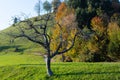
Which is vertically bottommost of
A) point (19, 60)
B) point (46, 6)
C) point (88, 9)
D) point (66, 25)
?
point (19, 60)

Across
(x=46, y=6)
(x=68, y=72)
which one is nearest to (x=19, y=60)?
(x=68, y=72)

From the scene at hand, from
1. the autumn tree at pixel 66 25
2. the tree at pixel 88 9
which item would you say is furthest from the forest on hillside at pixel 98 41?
the autumn tree at pixel 66 25

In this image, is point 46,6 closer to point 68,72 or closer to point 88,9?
point 88,9

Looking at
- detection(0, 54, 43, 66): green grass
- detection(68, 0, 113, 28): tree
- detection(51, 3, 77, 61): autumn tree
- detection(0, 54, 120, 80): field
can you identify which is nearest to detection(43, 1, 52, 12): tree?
detection(68, 0, 113, 28): tree

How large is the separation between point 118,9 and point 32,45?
1650 inches

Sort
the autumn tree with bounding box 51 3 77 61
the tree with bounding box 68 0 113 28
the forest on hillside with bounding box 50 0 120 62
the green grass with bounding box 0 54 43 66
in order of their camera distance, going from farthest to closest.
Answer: the tree with bounding box 68 0 113 28
the green grass with bounding box 0 54 43 66
the forest on hillside with bounding box 50 0 120 62
the autumn tree with bounding box 51 3 77 61

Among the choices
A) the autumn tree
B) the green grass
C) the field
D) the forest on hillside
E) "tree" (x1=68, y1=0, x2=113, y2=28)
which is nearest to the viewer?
the field

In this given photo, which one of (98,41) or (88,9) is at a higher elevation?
(88,9)

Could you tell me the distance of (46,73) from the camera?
1638 inches

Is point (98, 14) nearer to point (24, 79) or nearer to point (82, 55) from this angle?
point (82, 55)

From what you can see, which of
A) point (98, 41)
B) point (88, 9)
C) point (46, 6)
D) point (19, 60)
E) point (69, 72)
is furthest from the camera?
point (46, 6)

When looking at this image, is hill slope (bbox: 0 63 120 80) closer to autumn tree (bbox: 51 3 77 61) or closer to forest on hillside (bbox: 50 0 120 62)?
autumn tree (bbox: 51 3 77 61)

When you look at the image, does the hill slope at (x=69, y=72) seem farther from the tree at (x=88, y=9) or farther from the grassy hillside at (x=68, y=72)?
the tree at (x=88, y=9)

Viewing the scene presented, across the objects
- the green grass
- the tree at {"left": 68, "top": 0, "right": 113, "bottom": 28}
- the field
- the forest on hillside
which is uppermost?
the tree at {"left": 68, "top": 0, "right": 113, "bottom": 28}
